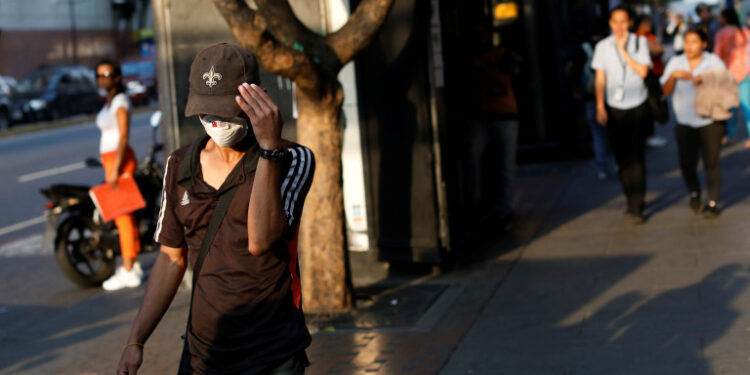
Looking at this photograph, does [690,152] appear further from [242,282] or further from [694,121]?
[242,282]

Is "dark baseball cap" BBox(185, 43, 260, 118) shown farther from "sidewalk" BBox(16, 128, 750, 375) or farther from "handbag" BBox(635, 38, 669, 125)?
"handbag" BBox(635, 38, 669, 125)

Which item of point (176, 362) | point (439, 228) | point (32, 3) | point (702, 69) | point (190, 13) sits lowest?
point (176, 362)

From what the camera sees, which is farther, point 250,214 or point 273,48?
point 273,48

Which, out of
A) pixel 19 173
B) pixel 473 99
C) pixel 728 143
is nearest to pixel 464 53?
pixel 473 99

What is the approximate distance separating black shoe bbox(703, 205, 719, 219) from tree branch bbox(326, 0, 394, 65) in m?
4.09

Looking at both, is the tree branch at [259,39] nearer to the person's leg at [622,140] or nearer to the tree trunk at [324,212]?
the tree trunk at [324,212]

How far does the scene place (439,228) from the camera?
773 cm

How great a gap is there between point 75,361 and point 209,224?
11.7 ft

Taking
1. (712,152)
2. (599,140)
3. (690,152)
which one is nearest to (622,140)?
(690,152)

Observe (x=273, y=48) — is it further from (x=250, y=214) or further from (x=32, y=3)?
(x=32, y=3)

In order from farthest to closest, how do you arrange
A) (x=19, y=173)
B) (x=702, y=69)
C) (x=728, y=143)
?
(x=19, y=173)
(x=728, y=143)
(x=702, y=69)

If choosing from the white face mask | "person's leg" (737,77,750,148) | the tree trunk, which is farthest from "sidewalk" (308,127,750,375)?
"person's leg" (737,77,750,148)

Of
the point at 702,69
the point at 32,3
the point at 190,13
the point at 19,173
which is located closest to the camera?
the point at 190,13

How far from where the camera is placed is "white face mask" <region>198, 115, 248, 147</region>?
2.96m
